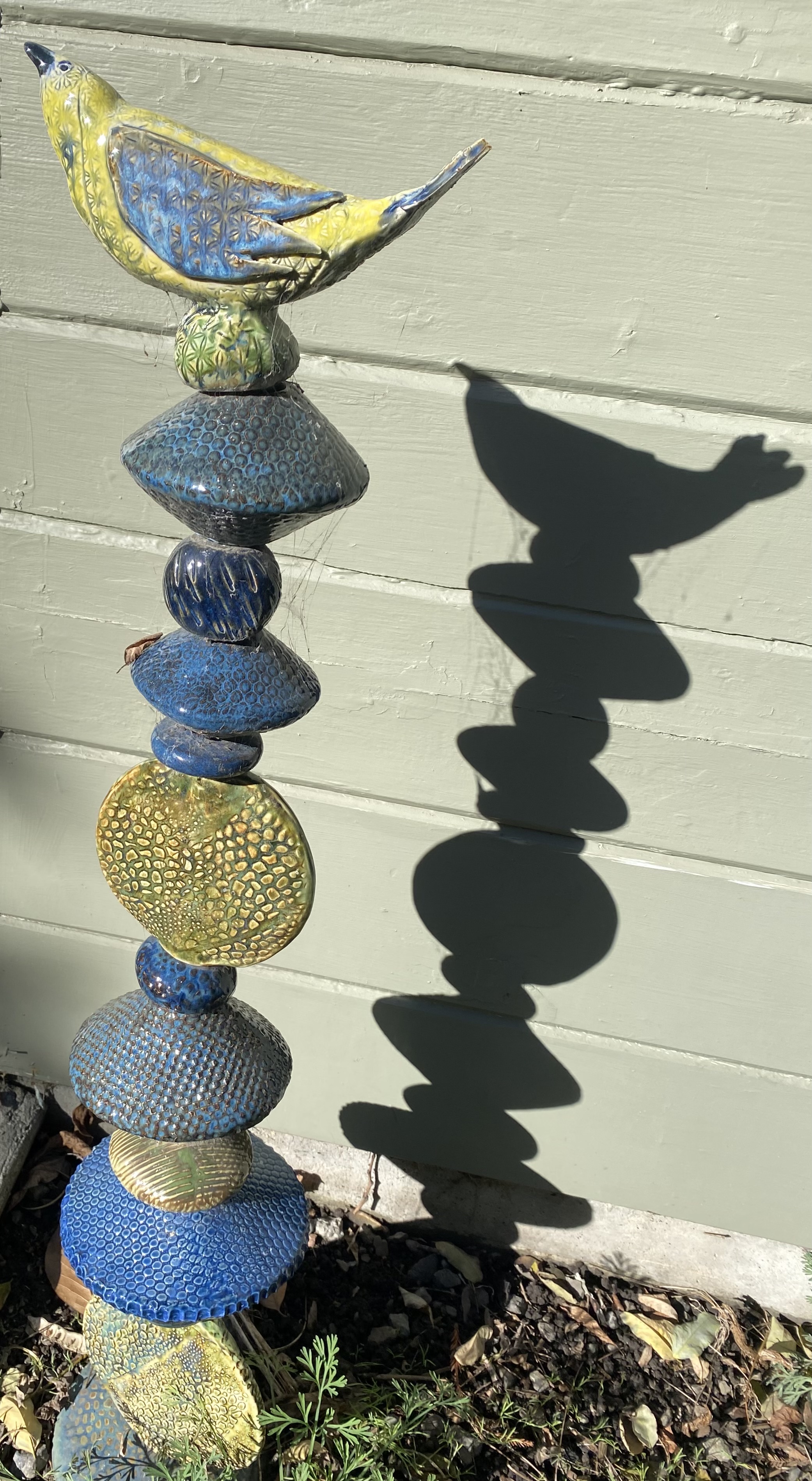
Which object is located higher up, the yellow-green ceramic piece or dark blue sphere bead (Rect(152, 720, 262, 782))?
the yellow-green ceramic piece

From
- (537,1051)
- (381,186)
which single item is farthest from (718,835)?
(381,186)

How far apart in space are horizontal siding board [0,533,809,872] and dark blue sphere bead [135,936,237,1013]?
0.45m

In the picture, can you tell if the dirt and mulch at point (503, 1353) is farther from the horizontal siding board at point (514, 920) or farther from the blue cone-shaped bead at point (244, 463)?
the blue cone-shaped bead at point (244, 463)

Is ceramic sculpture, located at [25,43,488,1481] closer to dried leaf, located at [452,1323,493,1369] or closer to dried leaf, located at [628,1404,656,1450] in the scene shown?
dried leaf, located at [452,1323,493,1369]

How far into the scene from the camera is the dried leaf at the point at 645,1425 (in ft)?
5.76

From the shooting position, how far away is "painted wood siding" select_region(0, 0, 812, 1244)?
3.87ft

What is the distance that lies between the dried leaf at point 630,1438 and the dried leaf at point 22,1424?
929 millimetres

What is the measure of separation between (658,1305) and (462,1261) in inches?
14.5

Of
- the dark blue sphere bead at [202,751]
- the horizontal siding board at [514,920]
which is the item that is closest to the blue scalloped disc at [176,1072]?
the dark blue sphere bead at [202,751]

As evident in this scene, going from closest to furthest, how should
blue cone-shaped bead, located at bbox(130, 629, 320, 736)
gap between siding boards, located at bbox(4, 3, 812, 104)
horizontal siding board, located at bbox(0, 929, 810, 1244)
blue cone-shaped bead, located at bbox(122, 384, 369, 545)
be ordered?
blue cone-shaped bead, located at bbox(122, 384, 369, 545) < blue cone-shaped bead, located at bbox(130, 629, 320, 736) < gap between siding boards, located at bbox(4, 3, 812, 104) < horizontal siding board, located at bbox(0, 929, 810, 1244)

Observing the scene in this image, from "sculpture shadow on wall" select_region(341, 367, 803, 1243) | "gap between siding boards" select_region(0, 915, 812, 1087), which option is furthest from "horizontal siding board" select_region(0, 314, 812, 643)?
"gap between siding boards" select_region(0, 915, 812, 1087)

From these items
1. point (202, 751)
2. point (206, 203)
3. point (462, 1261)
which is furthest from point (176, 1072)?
point (462, 1261)

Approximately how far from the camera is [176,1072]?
125 cm

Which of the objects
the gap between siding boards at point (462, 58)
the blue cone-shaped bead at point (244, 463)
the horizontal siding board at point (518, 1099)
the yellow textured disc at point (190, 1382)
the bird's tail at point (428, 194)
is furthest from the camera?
the horizontal siding board at point (518, 1099)
